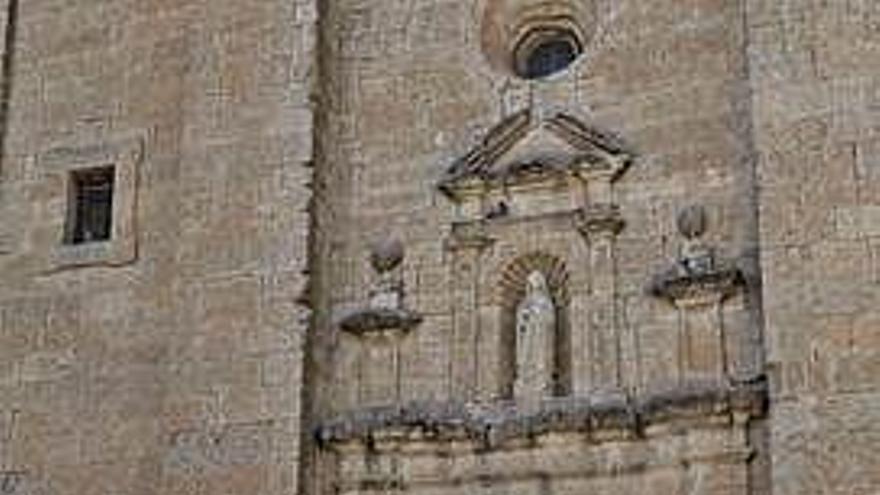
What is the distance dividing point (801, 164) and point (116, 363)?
5.23 m

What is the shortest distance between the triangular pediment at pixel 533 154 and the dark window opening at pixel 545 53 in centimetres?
57

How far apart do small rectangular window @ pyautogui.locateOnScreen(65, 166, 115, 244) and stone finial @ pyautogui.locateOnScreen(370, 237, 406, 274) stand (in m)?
2.34

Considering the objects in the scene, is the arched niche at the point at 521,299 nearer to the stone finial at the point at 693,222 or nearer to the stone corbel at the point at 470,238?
the stone corbel at the point at 470,238

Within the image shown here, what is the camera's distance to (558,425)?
37.3 feet

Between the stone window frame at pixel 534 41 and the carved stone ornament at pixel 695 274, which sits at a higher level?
the stone window frame at pixel 534 41

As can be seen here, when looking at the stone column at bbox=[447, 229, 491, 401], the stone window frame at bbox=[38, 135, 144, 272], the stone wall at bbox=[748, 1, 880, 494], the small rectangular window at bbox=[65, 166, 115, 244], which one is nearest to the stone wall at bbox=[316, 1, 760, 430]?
the stone column at bbox=[447, 229, 491, 401]

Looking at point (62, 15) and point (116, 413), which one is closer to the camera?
point (116, 413)

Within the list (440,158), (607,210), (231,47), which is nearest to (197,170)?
(231,47)

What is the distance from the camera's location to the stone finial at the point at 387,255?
12414mm

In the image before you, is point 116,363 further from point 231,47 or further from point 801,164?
point 801,164

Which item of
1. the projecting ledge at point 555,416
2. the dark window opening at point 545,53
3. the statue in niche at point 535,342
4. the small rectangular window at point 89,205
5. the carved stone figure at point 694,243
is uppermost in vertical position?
the dark window opening at point 545,53

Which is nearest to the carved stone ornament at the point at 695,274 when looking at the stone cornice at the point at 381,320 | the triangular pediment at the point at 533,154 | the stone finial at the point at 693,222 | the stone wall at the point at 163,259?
the stone finial at the point at 693,222

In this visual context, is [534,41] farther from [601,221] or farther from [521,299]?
[521,299]

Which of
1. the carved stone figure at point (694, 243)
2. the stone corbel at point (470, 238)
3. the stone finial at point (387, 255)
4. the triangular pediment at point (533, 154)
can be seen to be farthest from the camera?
the stone finial at point (387, 255)
